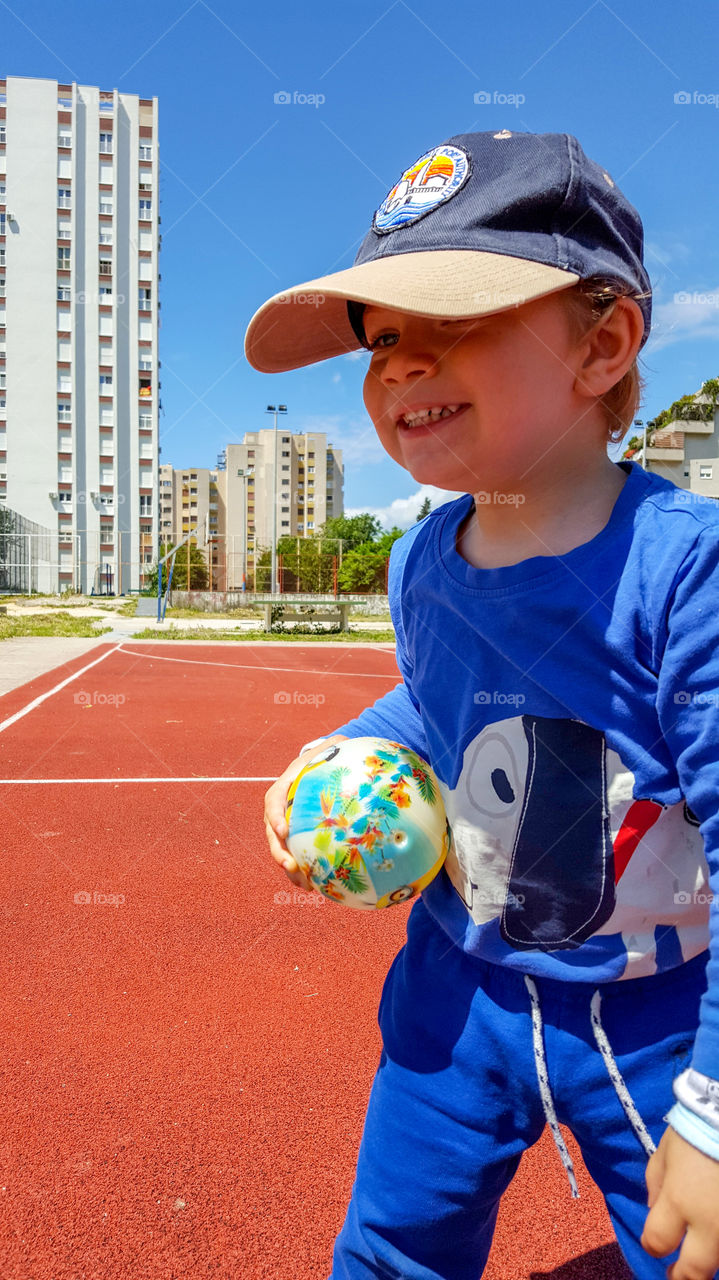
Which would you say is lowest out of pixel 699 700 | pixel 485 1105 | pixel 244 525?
pixel 485 1105

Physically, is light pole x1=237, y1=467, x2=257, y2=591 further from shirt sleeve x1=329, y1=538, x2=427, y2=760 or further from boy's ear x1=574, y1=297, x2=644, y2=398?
boy's ear x1=574, y1=297, x2=644, y2=398

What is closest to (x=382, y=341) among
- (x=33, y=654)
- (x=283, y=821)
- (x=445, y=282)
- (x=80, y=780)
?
(x=445, y=282)

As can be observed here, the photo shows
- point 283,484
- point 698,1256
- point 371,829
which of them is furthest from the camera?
point 283,484

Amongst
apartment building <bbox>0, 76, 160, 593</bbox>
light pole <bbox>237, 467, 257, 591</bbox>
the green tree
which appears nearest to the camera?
light pole <bbox>237, 467, 257, 591</bbox>

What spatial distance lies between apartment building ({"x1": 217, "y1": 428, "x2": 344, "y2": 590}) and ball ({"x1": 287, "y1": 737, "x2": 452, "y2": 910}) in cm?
10510

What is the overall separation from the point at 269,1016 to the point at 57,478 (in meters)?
65.5

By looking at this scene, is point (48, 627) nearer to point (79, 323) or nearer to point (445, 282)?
point (445, 282)

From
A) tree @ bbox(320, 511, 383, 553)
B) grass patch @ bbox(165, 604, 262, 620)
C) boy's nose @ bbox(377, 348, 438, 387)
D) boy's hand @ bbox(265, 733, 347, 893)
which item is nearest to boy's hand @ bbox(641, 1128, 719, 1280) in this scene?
boy's hand @ bbox(265, 733, 347, 893)

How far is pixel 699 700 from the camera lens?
3.50ft

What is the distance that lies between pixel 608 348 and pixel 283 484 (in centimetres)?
11489

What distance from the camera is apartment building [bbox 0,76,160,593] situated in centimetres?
6241

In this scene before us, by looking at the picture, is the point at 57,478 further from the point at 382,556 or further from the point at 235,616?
the point at 235,616

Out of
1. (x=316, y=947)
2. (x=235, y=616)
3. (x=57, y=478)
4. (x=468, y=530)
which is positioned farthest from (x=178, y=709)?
(x=57, y=478)

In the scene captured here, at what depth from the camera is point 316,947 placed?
373cm
